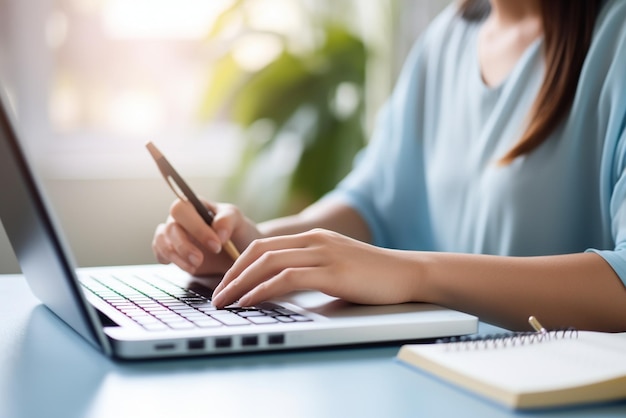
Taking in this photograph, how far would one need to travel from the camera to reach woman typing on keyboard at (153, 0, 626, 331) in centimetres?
81

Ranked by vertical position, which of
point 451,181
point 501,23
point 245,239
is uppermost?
point 501,23

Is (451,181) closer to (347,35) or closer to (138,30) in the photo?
(347,35)

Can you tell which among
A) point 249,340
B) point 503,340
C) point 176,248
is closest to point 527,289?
point 503,340

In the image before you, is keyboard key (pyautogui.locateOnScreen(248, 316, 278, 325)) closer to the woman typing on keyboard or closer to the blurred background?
the woman typing on keyboard

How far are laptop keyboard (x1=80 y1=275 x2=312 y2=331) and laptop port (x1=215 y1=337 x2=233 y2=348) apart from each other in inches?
1.5

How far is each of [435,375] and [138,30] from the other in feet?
7.48

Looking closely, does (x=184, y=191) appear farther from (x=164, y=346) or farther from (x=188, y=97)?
(x=188, y=97)

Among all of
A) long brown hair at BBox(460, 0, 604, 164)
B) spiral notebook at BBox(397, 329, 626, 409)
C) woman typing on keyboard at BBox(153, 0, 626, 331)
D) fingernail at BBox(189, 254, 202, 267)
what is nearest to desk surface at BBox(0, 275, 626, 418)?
spiral notebook at BBox(397, 329, 626, 409)

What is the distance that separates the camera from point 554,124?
1.16m

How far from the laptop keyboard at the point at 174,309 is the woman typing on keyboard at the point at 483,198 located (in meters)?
0.02

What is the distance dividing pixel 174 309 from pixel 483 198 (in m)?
0.61

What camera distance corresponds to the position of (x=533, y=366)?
60 centimetres

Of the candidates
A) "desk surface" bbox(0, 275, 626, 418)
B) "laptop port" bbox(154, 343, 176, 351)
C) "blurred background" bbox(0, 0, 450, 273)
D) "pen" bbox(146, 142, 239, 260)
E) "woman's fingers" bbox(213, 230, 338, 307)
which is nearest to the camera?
"desk surface" bbox(0, 275, 626, 418)

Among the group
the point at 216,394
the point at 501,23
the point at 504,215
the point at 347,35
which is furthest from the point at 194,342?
the point at 347,35
